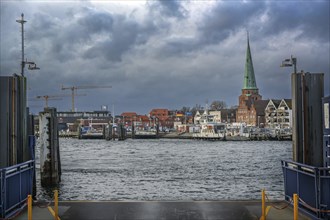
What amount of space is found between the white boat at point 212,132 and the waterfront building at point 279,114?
69.7 feet

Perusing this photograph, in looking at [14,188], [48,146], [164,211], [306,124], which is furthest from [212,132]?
[14,188]

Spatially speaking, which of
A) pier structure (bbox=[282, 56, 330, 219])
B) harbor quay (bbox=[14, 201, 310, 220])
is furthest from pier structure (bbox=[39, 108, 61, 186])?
pier structure (bbox=[282, 56, 330, 219])

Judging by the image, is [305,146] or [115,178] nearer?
[305,146]

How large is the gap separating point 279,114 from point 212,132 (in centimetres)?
3046

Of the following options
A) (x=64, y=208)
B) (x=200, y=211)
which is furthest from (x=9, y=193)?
(x=200, y=211)

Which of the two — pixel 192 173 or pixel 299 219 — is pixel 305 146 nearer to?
pixel 299 219

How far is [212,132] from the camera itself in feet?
598

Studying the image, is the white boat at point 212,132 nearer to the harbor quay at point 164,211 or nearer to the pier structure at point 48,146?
the pier structure at point 48,146

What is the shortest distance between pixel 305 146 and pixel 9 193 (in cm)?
972

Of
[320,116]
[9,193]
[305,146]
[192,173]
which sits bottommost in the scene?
[192,173]

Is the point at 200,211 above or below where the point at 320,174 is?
below

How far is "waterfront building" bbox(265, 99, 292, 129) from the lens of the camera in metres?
184

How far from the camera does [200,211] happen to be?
49.2ft

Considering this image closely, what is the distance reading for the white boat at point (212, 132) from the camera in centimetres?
17488
